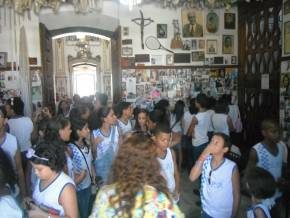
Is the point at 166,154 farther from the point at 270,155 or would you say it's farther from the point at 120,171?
the point at 120,171

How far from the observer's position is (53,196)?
86.8 inches

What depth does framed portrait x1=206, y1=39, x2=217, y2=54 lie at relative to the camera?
7.57 m

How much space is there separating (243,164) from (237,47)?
309cm

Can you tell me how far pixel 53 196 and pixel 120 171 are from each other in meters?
0.67

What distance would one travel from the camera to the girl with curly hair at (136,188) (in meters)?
1.68

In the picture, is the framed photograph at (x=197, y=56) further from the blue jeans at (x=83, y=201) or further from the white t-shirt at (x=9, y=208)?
the white t-shirt at (x=9, y=208)

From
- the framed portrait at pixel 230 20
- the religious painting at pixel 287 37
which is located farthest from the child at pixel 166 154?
the framed portrait at pixel 230 20

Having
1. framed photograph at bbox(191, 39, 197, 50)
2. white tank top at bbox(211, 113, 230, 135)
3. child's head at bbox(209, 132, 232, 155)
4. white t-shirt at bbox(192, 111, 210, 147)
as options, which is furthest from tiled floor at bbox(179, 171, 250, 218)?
framed photograph at bbox(191, 39, 197, 50)

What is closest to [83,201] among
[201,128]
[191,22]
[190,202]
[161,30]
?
[190,202]

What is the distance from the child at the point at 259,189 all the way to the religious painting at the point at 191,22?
5421 mm

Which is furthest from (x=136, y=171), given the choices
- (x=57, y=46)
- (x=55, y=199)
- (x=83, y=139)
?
(x=57, y=46)

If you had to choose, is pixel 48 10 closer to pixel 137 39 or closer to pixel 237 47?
pixel 137 39

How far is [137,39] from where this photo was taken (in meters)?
7.45

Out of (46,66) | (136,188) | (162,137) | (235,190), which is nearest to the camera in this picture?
(136,188)
